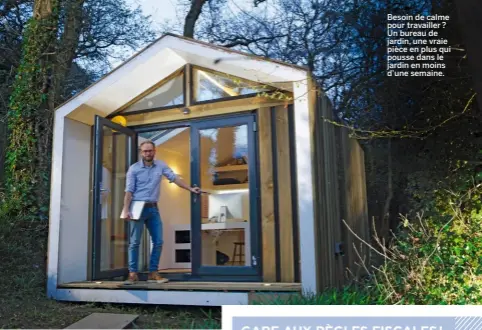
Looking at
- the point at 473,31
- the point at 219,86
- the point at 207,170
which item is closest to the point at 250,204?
the point at 207,170

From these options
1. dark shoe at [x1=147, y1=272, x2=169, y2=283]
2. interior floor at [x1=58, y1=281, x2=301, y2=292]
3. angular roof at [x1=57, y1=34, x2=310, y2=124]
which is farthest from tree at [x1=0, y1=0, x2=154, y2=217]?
dark shoe at [x1=147, y1=272, x2=169, y2=283]

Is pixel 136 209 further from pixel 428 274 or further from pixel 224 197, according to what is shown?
pixel 428 274

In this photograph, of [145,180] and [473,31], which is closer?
[473,31]

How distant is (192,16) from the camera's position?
10.8 meters

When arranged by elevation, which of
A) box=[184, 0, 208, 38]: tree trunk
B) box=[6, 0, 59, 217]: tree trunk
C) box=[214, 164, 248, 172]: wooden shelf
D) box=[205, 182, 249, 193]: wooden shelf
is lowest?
box=[205, 182, 249, 193]: wooden shelf

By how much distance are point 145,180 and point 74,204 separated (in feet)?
2.82

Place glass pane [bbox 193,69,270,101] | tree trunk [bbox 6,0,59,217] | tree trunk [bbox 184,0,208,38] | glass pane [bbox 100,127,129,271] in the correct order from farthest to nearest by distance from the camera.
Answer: tree trunk [bbox 184,0,208,38], tree trunk [bbox 6,0,59,217], glass pane [bbox 100,127,129,271], glass pane [bbox 193,69,270,101]

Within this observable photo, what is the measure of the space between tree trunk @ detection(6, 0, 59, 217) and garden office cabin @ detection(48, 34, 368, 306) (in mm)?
865

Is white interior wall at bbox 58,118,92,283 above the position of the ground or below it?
above

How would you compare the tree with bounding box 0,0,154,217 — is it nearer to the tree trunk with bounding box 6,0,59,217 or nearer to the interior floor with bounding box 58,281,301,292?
the tree trunk with bounding box 6,0,59,217

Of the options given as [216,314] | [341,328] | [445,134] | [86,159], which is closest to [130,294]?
[216,314]

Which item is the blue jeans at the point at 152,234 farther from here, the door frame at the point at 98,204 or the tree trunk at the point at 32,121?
the tree trunk at the point at 32,121

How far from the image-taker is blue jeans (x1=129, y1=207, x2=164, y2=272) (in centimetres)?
489

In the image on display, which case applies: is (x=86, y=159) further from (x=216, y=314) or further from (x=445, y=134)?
Answer: (x=445, y=134)
